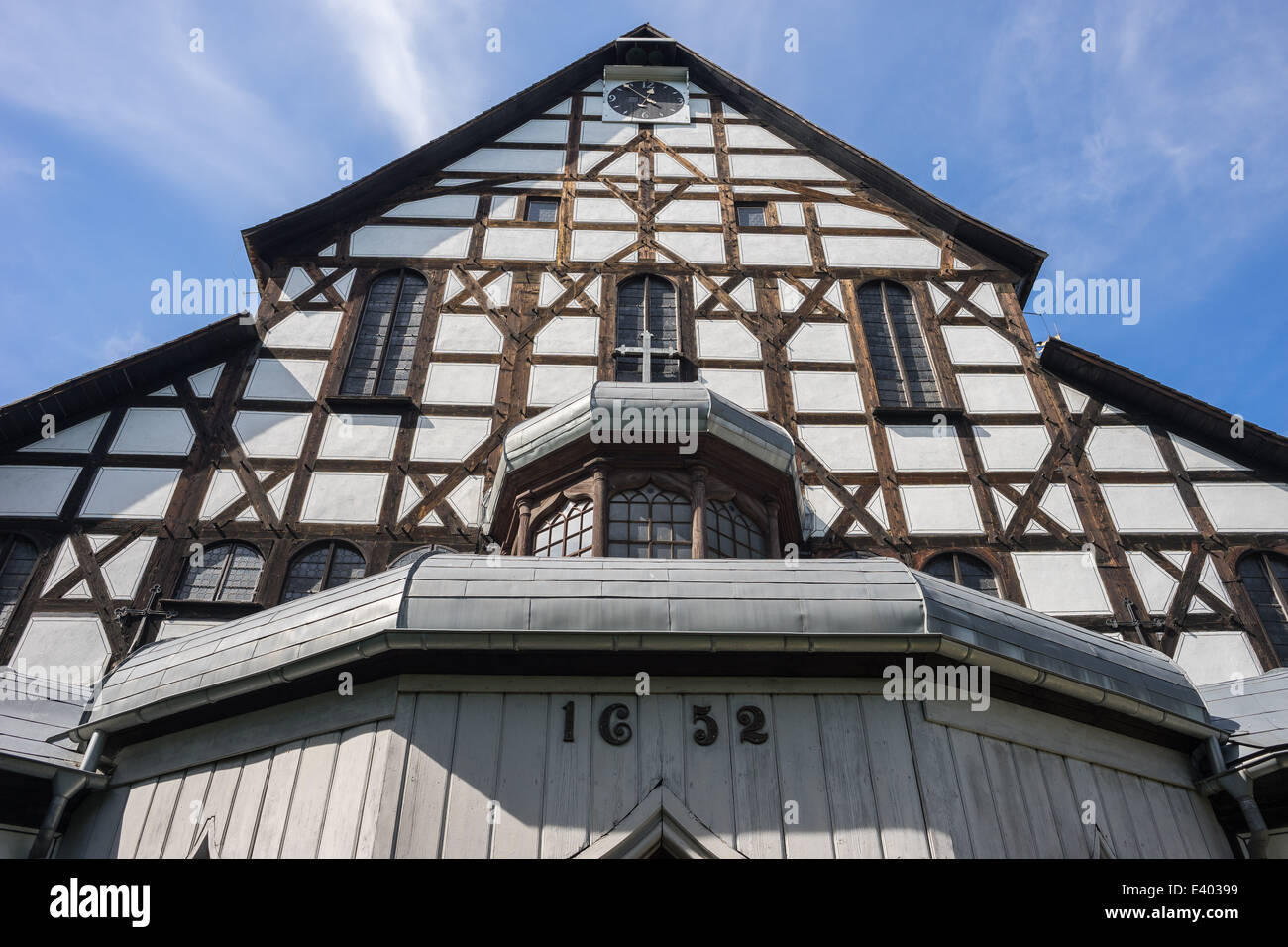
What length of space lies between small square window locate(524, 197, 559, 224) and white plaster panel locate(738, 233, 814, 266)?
2796mm

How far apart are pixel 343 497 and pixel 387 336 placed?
9.43 ft

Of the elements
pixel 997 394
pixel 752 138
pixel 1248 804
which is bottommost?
pixel 1248 804

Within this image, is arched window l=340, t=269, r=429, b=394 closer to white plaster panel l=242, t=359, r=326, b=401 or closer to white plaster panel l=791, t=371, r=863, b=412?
white plaster panel l=242, t=359, r=326, b=401

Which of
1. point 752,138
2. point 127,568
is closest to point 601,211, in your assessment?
point 752,138

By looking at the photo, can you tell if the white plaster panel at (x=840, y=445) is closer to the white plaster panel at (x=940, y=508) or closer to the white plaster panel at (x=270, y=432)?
the white plaster panel at (x=940, y=508)

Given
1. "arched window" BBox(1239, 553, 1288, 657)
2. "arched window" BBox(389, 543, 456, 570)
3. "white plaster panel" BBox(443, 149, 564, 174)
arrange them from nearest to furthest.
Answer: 1. "arched window" BBox(1239, 553, 1288, 657)
2. "arched window" BBox(389, 543, 456, 570)
3. "white plaster panel" BBox(443, 149, 564, 174)

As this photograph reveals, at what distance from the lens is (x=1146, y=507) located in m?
11.5

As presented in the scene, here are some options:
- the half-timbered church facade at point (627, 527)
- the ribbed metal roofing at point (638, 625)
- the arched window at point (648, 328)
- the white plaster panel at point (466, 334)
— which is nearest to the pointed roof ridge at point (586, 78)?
the half-timbered church facade at point (627, 527)

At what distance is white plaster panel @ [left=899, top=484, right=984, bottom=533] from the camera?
11.4 meters

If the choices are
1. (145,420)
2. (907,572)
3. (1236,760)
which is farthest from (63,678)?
(1236,760)

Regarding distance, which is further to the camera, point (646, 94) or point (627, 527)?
point (646, 94)

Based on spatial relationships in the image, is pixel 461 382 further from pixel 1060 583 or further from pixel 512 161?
pixel 1060 583

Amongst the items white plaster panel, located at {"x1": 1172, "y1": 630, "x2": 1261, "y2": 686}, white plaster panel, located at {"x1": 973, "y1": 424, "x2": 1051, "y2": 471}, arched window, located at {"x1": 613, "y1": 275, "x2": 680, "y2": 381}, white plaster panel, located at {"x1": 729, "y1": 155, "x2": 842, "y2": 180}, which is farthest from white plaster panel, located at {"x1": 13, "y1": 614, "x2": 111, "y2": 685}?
white plaster panel, located at {"x1": 729, "y1": 155, "x2": 842, "y2": 180}

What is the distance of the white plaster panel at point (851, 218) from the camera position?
15156 mm
